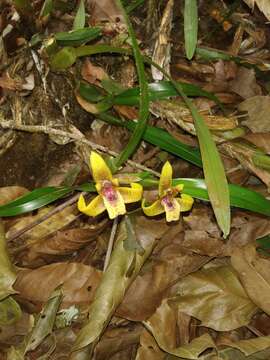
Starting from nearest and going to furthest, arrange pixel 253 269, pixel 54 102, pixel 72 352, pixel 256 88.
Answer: pixel 72 352, pixel 253 269, pixel 54 102, pixel 256 88

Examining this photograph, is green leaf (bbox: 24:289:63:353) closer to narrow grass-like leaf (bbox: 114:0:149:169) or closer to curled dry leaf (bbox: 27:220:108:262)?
curled dry leaf (bbox: 27:220:108:262)

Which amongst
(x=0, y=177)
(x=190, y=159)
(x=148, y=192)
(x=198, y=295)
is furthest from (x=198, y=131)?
(x=0, y=177)

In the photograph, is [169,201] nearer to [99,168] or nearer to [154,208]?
[154,208]

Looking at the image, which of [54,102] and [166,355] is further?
[54,102]

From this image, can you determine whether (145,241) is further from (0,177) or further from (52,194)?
(0,177)

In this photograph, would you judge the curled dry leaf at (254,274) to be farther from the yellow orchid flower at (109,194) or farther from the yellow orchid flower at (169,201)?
the yellow orchid flower at (109,194)

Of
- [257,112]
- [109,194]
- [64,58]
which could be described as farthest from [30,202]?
[257,112]
